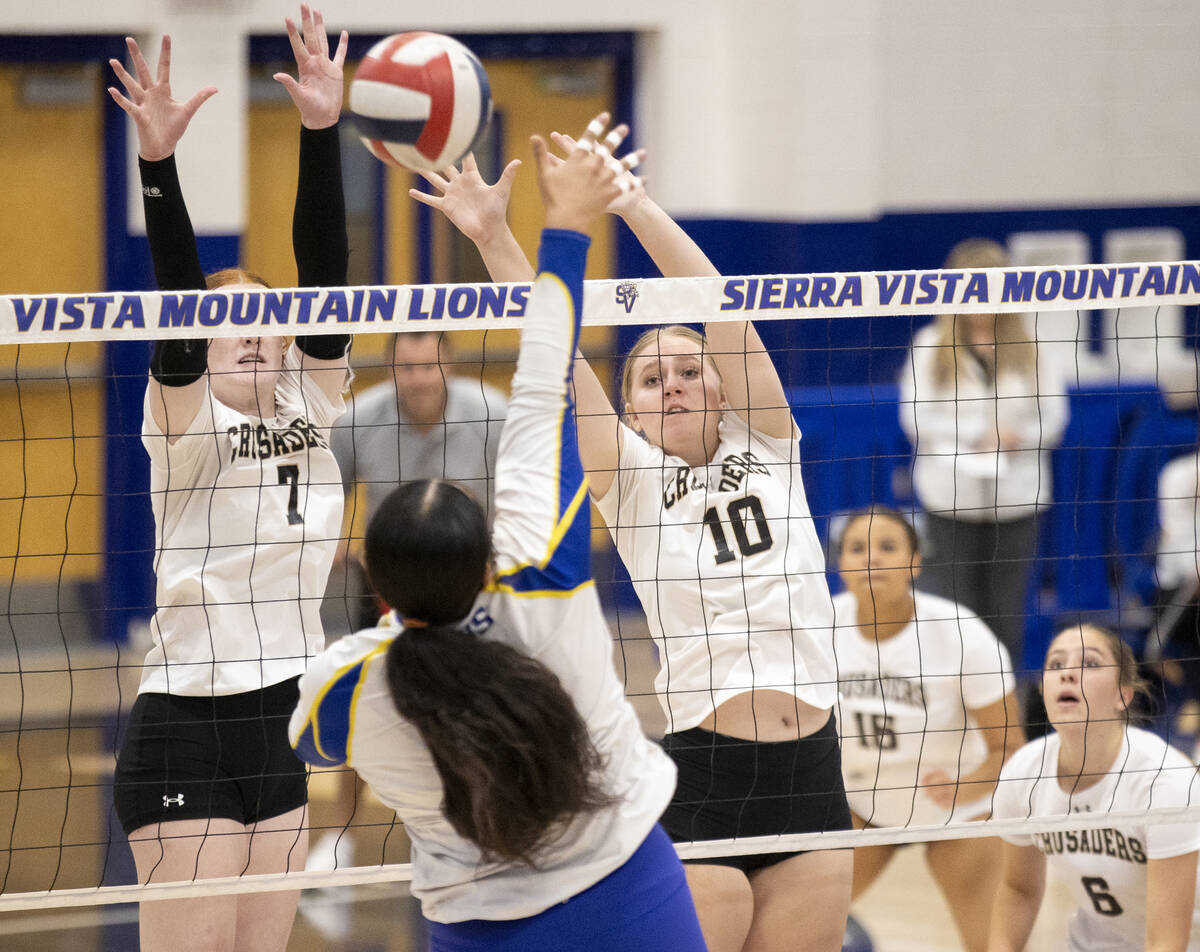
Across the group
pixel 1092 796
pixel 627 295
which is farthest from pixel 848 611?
pixel 627 295

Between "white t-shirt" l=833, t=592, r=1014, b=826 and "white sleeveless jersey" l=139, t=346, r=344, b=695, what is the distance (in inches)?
70.9

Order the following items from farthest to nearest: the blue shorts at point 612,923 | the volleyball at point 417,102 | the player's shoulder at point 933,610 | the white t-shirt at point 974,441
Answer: the white t-shirt at point 974,441 < the player's shoulder at point 933,610 < the volleyball at point 417,102 < the blue shorts at point 612,923

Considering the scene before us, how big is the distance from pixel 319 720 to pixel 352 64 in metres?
6.67

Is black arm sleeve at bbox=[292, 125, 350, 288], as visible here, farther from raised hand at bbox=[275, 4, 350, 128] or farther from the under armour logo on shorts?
the under armour logo on shorts

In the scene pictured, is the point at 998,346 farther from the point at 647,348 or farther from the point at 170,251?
the point at 170,251

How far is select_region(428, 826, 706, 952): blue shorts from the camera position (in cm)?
216

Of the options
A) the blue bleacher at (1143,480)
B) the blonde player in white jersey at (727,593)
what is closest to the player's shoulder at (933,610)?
the blonde player in white jersey at (727,593)

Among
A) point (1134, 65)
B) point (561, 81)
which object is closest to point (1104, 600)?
point (1134, 65)

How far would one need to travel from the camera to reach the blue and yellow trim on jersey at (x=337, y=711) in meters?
2.16

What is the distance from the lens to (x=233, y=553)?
3082 millimetres

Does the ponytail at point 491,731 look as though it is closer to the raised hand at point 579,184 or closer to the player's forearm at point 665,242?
the raised hand at point 579,184

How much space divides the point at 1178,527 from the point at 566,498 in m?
5.17

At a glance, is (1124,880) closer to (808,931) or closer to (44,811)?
(808,931)

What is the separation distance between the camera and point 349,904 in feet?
16.2
